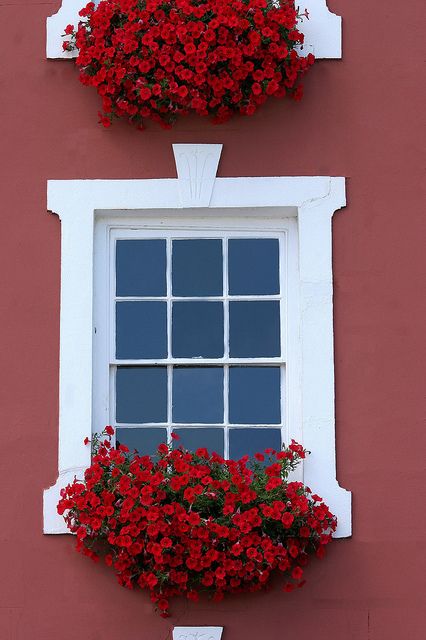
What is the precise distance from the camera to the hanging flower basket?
7234mm

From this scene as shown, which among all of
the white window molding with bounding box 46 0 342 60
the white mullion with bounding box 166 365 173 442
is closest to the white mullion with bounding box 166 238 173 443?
the white mullion with bounding box 166 365 173 442

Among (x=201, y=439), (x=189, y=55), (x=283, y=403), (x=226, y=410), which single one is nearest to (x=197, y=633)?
(x=201, y=439)

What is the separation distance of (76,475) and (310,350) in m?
1.29

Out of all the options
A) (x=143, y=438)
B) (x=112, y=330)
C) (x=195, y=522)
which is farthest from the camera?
(x=112, y=330)

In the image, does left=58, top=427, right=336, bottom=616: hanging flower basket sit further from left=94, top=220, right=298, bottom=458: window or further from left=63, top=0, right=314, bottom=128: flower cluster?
left=63, top=0, right=314, bottom=128: flower cluster

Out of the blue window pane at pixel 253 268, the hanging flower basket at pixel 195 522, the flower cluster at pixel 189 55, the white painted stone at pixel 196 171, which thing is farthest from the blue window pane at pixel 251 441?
the flower cluster at pixel 189 55

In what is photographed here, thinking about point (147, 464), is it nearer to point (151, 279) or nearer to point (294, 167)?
point (151, 279)

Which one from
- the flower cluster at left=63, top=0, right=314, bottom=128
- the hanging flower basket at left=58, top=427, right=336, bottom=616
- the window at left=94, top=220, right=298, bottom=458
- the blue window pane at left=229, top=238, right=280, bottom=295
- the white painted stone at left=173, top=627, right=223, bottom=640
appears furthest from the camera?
the blue window pane at left=229, top=238, right=280, bottom=295

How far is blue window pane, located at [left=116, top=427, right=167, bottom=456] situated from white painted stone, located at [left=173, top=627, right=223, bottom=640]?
0.90 meters

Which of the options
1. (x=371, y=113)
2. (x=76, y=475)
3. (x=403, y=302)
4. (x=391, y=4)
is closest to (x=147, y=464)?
(x=76, y=475)

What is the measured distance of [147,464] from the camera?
745 centimetres

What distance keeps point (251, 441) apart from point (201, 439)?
247 millimetres

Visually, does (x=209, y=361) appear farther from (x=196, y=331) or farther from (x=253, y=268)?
(x=253, y=268)

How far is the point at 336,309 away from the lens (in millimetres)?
7742
